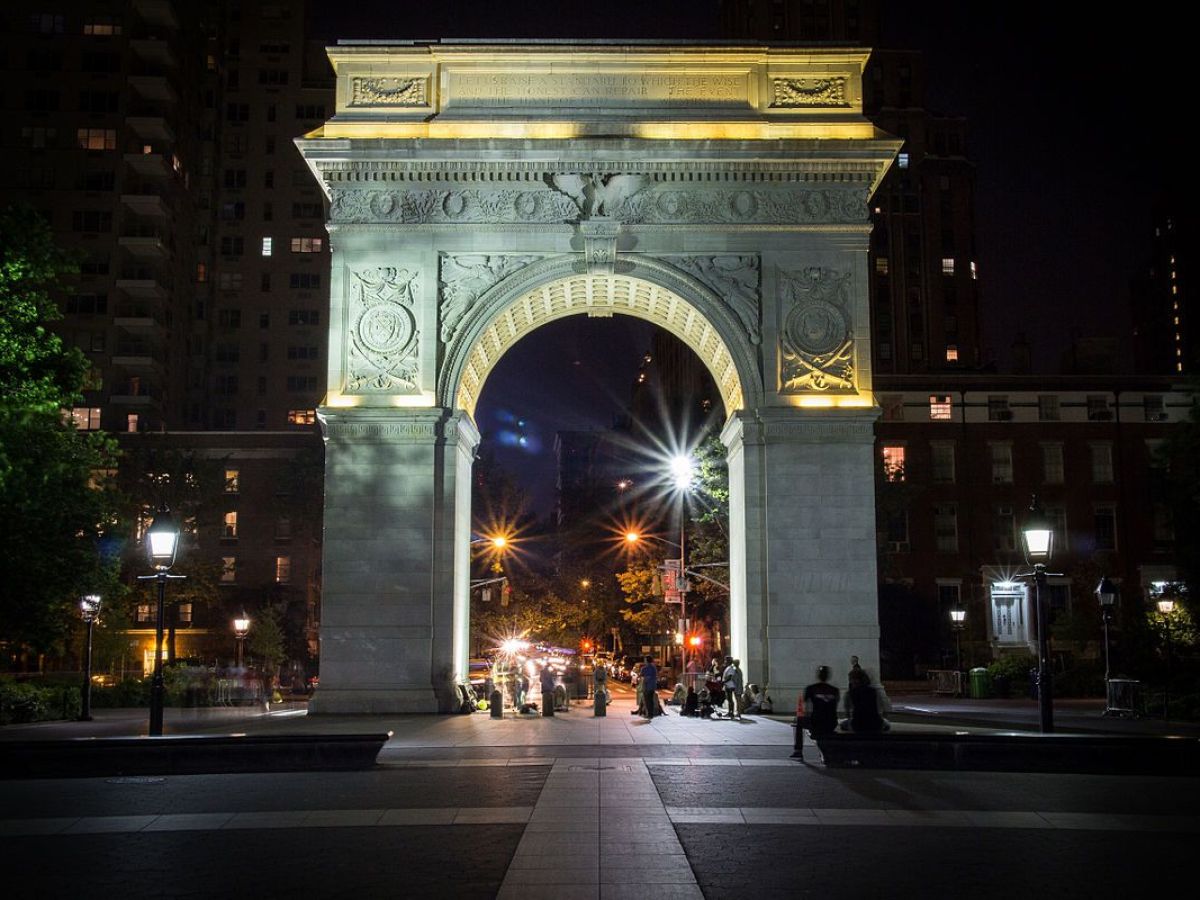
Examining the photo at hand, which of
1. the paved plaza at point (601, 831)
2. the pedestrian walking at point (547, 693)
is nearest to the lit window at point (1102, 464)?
the pedestrian walking at point (547, 693)

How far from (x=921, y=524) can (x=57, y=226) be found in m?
55.0

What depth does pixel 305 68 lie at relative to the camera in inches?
3728

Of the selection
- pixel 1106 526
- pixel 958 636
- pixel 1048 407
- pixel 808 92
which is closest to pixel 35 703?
pixel 808 92

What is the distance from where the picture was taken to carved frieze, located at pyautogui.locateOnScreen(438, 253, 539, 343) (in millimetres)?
35219

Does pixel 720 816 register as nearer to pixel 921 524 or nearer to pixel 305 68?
pixel 921 524

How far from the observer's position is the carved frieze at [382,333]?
34562mm

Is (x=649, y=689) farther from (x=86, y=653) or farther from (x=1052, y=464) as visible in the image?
(x=1052, y=464)

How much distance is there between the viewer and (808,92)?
119ft

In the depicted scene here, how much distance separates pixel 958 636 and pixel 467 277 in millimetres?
35346

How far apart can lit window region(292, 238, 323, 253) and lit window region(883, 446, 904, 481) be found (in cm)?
4466

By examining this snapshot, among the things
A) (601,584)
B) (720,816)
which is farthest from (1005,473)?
(720,816)

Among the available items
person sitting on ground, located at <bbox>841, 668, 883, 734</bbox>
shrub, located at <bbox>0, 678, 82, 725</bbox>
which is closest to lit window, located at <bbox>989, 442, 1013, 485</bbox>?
shrub, located at <bbox>0, 678, 82, 725</bbox>

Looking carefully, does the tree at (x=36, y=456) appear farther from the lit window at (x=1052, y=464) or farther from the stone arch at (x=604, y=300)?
the lit window at (x=1052, y=464)

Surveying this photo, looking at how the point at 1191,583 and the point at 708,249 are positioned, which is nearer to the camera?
the point at 708,249
